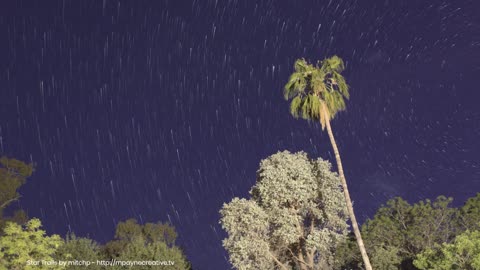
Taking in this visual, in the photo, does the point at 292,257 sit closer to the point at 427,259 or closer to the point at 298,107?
the point at 427,259

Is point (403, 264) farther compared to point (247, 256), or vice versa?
point (403, 264)

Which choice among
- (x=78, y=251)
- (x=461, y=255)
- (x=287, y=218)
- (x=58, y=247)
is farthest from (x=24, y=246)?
(x=461, y=255)

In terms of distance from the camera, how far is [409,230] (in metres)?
36.2

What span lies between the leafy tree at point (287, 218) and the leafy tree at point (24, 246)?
1223cm

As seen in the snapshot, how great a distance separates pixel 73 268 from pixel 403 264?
24526 millimetres

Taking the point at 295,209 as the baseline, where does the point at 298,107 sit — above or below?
above

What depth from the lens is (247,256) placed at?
30281 millimetres

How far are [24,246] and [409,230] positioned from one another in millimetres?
28397

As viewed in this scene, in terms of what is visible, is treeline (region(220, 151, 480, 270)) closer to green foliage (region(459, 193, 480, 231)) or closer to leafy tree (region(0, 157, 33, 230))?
green foliage (region(459, 193, 480, 231))

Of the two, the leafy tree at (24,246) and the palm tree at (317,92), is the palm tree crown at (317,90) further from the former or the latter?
the leafy tree at (24,246)

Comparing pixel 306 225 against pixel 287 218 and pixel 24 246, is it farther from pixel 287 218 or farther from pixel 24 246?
pixel 24 246

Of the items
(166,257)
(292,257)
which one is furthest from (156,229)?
(292,257)

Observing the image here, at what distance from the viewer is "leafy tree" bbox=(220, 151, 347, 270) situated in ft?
101


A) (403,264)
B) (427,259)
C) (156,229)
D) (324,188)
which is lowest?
(427,259)
